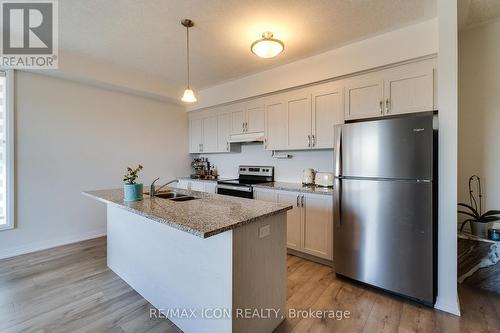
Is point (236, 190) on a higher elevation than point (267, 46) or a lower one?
lower

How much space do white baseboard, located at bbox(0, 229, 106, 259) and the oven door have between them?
207cm

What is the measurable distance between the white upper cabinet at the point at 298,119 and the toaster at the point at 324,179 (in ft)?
1.41

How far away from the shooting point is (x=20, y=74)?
118 inches

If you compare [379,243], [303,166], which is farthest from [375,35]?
[379,243]

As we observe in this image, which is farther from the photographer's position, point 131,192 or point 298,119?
point 298,119

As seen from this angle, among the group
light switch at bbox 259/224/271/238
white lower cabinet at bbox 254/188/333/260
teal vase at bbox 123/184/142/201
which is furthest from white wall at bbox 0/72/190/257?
light switch at bbox 259/224/271/238

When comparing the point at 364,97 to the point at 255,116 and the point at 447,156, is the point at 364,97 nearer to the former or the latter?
the point at 447,156

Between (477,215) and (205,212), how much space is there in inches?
110

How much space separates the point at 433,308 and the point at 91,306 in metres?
2.93

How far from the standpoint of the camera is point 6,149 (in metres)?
2.92

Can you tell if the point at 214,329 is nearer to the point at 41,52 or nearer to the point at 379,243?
the point at 379,243

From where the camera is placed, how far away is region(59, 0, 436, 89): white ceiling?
2094 millimetres

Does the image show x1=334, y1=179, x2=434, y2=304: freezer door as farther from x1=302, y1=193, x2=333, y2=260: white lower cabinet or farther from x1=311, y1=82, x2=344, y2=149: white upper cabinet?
x1=311, y1=82, x2=344, y2=149: white upper cabinet

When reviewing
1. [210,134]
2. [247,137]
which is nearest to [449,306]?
[247,137]
